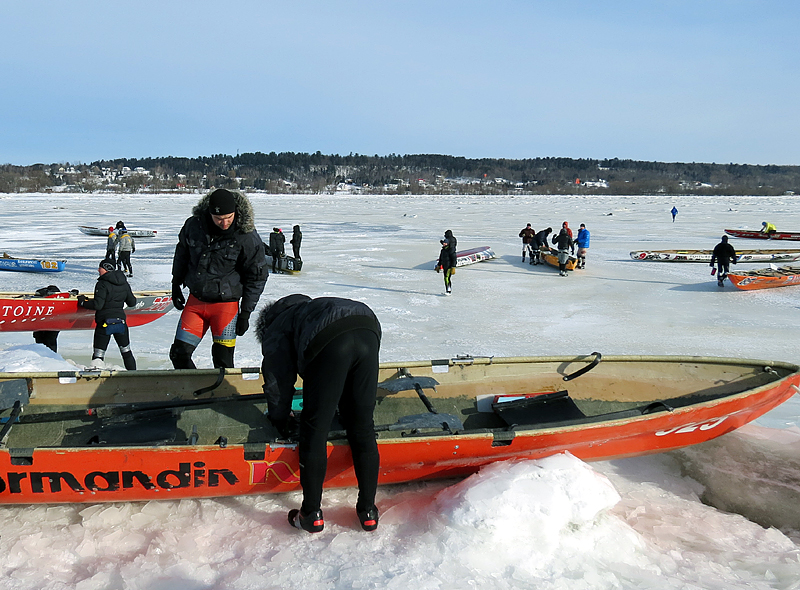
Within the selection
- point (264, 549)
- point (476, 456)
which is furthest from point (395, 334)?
point (264, 549)

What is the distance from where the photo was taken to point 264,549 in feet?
Result: 8.84

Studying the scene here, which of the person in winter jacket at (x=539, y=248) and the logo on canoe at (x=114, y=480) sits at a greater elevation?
the person in winter jacket at (x=539, y=248)

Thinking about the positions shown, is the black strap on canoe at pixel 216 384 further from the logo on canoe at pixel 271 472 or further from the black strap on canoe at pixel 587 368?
the black strap on canoe at pixel 587 368

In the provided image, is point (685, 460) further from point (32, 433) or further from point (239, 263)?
point (32, 433)

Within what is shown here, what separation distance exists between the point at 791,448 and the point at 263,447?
353cm

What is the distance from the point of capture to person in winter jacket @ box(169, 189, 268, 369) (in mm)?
3605

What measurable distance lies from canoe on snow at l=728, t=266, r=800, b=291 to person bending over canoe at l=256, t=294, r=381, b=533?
31.2ft

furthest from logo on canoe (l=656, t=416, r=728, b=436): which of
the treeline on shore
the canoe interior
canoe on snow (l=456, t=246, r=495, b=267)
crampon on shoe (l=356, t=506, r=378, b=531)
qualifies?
the treeline on shore

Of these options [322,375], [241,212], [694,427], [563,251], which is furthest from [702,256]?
[322,375]

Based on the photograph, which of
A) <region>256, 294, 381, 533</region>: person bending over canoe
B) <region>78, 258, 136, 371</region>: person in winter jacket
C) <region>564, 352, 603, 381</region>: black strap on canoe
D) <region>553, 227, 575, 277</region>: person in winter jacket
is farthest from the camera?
<region>553, 227, 575, 277</region>: person in winter jacket

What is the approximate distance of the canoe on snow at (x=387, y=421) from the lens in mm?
2850

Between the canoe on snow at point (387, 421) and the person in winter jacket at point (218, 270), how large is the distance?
26 centimetres

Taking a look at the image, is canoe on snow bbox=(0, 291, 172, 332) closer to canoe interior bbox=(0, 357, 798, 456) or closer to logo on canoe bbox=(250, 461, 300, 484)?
canoe interior bbox=(0, 357, 798, 456)

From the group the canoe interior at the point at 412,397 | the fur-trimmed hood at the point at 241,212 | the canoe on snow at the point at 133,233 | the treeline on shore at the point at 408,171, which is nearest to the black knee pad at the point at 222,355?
the canoe interior at the point at 412,397
